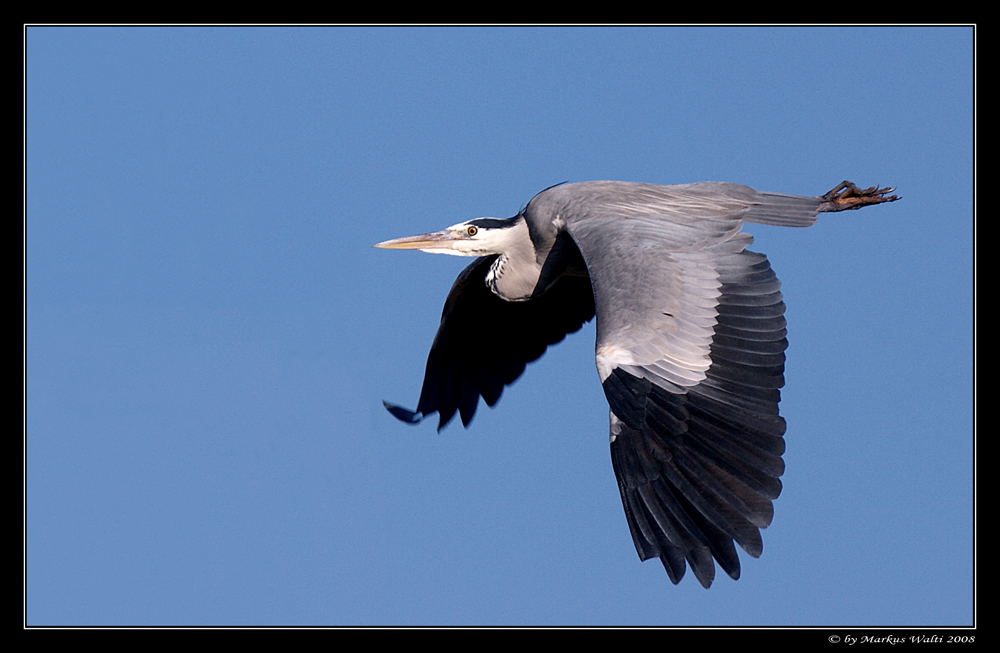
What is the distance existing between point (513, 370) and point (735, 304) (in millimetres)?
3097

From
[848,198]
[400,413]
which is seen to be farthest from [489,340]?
[848,198]

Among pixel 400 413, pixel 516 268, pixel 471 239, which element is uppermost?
pixel 471 239

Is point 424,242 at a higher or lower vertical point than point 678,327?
higher

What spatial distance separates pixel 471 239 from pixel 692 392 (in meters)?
2.83

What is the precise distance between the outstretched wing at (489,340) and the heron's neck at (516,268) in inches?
28.1

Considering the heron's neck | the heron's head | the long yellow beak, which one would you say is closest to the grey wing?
the heron's neck

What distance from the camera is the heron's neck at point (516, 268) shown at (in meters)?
8.23

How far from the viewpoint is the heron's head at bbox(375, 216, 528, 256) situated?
8312 millimetres

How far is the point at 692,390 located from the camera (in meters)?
6.03

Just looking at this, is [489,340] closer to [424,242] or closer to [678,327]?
[424,242]

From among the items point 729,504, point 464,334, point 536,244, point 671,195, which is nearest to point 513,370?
point 464,334

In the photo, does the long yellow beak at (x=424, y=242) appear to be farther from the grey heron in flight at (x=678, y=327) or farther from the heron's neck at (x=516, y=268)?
the heron's neck at (x=516, y=268)

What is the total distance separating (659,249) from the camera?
22.3ft

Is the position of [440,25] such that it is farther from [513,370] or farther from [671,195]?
[513,370]
